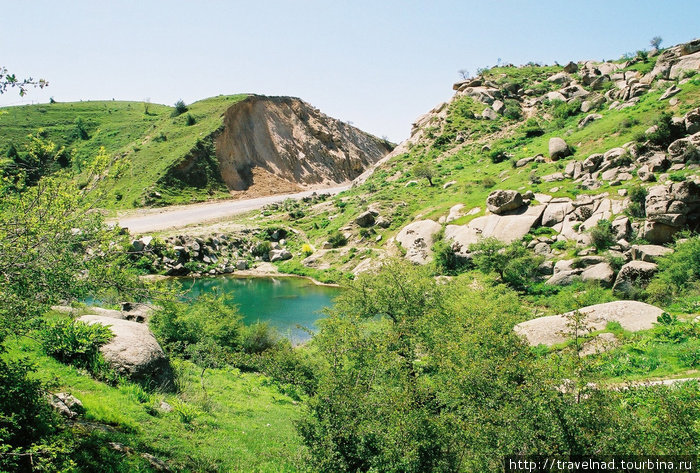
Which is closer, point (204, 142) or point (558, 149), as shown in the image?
point (558, 149)

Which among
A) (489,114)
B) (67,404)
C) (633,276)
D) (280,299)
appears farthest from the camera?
(489,114)

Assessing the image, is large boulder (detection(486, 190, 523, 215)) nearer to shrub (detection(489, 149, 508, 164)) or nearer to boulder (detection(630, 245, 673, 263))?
boulder (detection(630, 245, 673, 263))

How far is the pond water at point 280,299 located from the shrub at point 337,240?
8.38m

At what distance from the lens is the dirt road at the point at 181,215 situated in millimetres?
57938

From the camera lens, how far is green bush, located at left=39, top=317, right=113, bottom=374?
1230 cm

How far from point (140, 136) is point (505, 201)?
89.6 metres

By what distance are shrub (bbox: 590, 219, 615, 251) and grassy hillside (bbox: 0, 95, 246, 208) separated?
2438 inches

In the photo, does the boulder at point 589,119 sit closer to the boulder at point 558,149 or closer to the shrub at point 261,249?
the boulder at point 558,149

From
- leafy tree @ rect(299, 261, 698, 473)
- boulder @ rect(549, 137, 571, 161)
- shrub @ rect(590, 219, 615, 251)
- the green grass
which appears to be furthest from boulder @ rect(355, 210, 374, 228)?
the green grass

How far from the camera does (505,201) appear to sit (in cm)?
4522

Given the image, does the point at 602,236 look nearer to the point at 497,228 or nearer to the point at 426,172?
the point at 497,228

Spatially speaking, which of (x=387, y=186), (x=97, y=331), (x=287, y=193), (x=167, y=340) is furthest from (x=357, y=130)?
(x=97, y=331)

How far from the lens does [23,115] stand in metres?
104

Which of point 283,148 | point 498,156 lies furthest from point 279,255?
point 283,148
